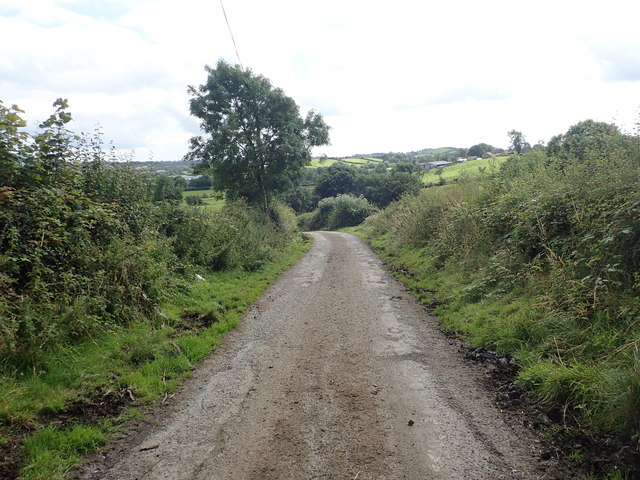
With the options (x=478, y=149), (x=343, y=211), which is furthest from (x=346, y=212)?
(x=478, y=149)

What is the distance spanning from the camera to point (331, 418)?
4.16 m

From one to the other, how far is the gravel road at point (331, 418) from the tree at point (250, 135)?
1774 cm

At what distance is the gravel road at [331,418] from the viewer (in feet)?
11.2

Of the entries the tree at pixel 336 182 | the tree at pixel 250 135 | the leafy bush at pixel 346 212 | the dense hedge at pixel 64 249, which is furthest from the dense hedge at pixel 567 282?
the tree at pixel 336 182

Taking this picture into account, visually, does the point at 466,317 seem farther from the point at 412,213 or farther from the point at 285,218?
the point at 285,218

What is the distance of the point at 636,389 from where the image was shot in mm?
3547

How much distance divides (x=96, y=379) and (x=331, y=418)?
3.12m

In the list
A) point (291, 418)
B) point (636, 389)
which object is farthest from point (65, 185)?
point (636, 389)

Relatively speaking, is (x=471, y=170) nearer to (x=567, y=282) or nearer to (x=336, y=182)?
(x=567, y=282)

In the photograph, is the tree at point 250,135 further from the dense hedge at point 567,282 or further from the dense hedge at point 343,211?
the dense hedge at point 343,211

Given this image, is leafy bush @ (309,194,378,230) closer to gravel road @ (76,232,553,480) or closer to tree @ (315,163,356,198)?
tree @ (315,163,356,198)

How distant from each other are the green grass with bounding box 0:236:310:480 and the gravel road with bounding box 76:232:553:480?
0.29 meters

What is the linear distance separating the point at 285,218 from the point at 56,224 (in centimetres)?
2157

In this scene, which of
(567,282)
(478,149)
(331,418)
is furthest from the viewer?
(478,149)
